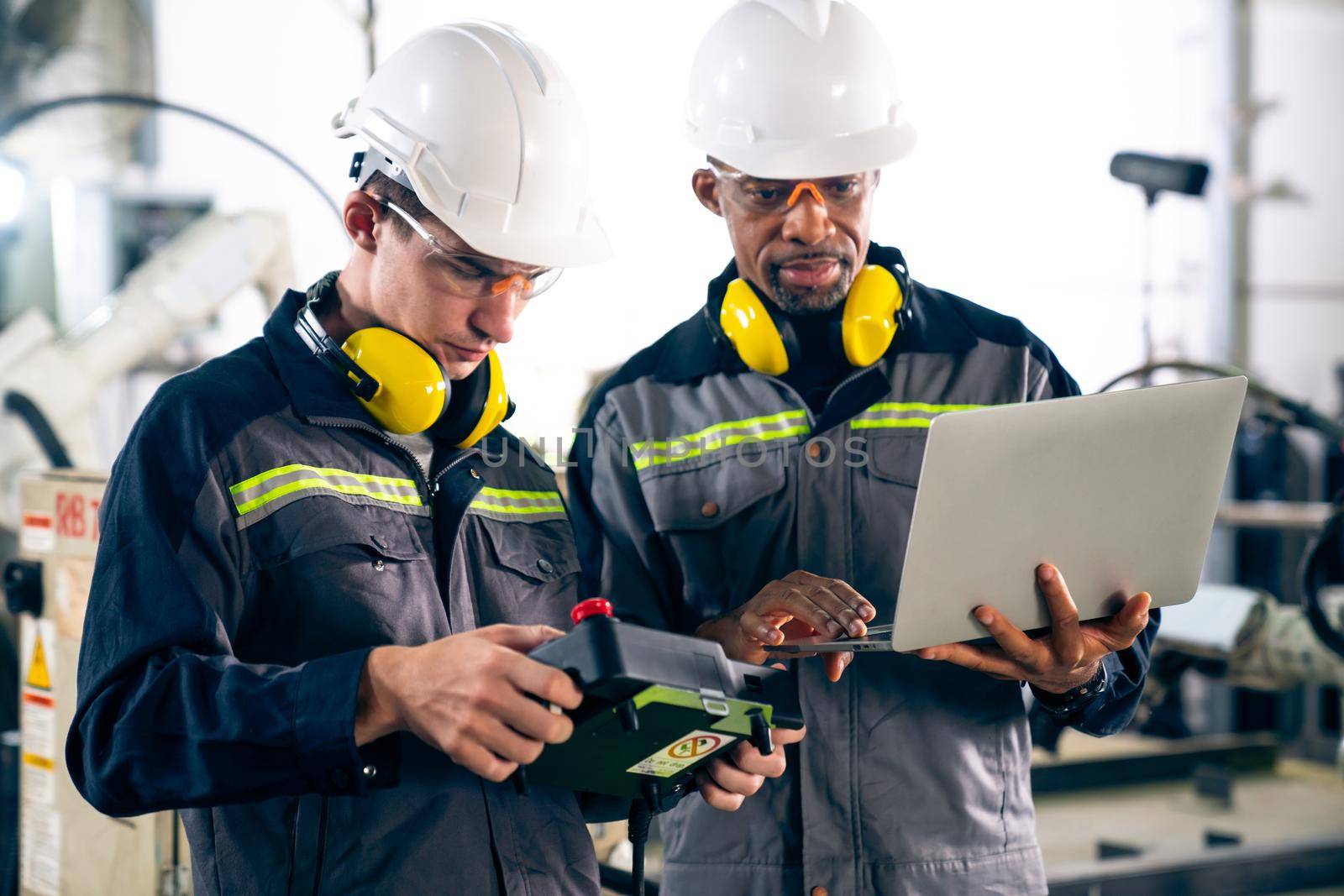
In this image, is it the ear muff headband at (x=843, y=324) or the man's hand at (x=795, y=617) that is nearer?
the man's hand at (x=795, y=617)

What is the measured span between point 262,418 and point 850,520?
0.79m

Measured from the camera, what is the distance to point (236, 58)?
375 centimetres

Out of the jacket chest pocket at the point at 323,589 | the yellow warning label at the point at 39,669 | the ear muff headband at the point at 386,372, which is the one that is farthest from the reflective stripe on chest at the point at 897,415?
the yellow warning label at the point at 39,669

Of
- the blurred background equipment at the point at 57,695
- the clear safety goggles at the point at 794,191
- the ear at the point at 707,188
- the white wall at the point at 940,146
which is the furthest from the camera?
the white wall at the point at 940,146

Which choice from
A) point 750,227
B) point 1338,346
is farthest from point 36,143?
point 1338,346

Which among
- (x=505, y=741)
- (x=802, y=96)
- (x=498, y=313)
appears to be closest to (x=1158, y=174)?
(x=802, y=96)

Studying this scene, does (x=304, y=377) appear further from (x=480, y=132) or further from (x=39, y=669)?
(x=39, y=669)

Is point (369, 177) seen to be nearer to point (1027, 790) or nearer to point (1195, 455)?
point (1195, 455)

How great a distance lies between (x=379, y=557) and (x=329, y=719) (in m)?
0.23

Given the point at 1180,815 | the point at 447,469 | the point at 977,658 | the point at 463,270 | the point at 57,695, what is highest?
the point at 463,270

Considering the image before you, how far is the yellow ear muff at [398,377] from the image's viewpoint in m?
1.20

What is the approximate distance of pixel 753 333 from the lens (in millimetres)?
1639

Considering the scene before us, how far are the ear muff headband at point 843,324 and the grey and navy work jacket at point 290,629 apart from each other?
49 centimetres

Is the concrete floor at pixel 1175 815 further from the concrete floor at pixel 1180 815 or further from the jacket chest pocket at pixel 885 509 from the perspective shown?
the jacket chest pocket at pixel 885 509
